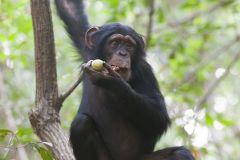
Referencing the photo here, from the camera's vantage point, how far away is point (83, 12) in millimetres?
6543

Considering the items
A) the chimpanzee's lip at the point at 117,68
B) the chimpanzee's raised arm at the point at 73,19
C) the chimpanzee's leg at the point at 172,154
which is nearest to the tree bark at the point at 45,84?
the chimpanzee's lip at the point at 117,68

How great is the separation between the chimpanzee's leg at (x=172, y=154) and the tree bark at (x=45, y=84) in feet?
2.80

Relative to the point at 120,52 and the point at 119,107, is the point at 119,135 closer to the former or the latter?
the point at 119,107

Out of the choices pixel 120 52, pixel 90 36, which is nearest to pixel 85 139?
pixel 120 52

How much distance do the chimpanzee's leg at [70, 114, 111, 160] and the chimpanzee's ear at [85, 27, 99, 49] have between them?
0.97 metres

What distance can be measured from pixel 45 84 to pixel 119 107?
760 millimetres

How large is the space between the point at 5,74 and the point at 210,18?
4773mm

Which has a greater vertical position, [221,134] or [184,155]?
[184,155]

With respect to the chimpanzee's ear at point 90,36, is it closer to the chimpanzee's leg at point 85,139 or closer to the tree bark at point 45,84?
the tree bark at point 45,84

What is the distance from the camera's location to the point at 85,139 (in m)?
5.07

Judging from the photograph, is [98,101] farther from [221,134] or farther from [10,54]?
[221,134]

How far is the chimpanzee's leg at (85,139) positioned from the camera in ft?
16.5

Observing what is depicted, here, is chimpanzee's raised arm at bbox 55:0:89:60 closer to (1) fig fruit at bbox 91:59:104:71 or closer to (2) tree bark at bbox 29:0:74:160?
(2) tree bark at bbox 29:0:74:160

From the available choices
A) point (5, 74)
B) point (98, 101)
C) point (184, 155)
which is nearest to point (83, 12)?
point (98, 101)
